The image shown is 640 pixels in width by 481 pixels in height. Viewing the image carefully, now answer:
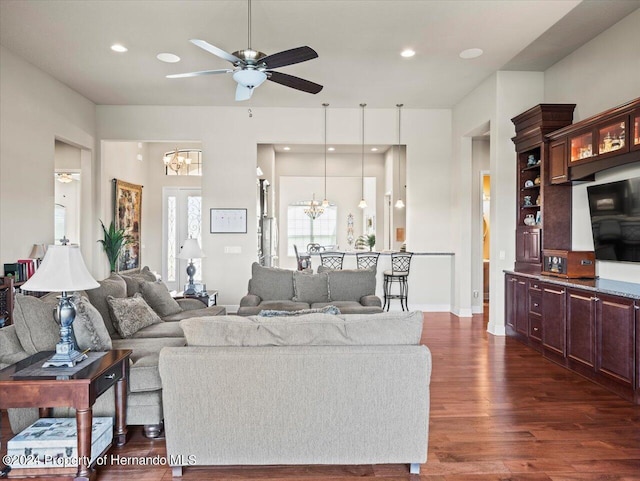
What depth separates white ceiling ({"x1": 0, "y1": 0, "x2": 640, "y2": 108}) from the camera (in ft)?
13.4

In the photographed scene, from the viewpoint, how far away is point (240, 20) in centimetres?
431

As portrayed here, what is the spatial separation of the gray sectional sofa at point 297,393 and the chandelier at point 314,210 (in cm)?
993

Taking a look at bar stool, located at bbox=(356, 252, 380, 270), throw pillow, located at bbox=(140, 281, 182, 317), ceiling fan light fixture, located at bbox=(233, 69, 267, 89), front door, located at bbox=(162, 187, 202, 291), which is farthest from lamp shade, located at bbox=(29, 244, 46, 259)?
bar stool, located at bbox=(356, 252, 380, 270)

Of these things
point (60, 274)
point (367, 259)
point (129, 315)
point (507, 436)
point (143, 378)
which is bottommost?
point (507, 436)

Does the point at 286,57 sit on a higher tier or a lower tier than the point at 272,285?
higher

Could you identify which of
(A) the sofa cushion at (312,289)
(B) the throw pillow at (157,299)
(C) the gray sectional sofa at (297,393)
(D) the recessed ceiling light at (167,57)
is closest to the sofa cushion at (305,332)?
(C) the gray sectional sofa at (297,393)

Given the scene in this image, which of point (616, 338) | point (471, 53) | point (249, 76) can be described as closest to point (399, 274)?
point (471, 53)

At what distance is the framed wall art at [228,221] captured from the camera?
7398mm

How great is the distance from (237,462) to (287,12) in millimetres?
3846

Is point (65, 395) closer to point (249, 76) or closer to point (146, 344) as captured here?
point (146, 344)

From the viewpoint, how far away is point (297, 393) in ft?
7.48

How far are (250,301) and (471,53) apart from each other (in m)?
3.95

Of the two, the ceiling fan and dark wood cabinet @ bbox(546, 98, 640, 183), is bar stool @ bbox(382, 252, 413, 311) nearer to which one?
dark wood cabinet @ bbox(546, 98, 640, 183)

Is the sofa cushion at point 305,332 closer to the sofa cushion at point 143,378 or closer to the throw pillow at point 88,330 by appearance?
the sofa cushion at point 143,378
